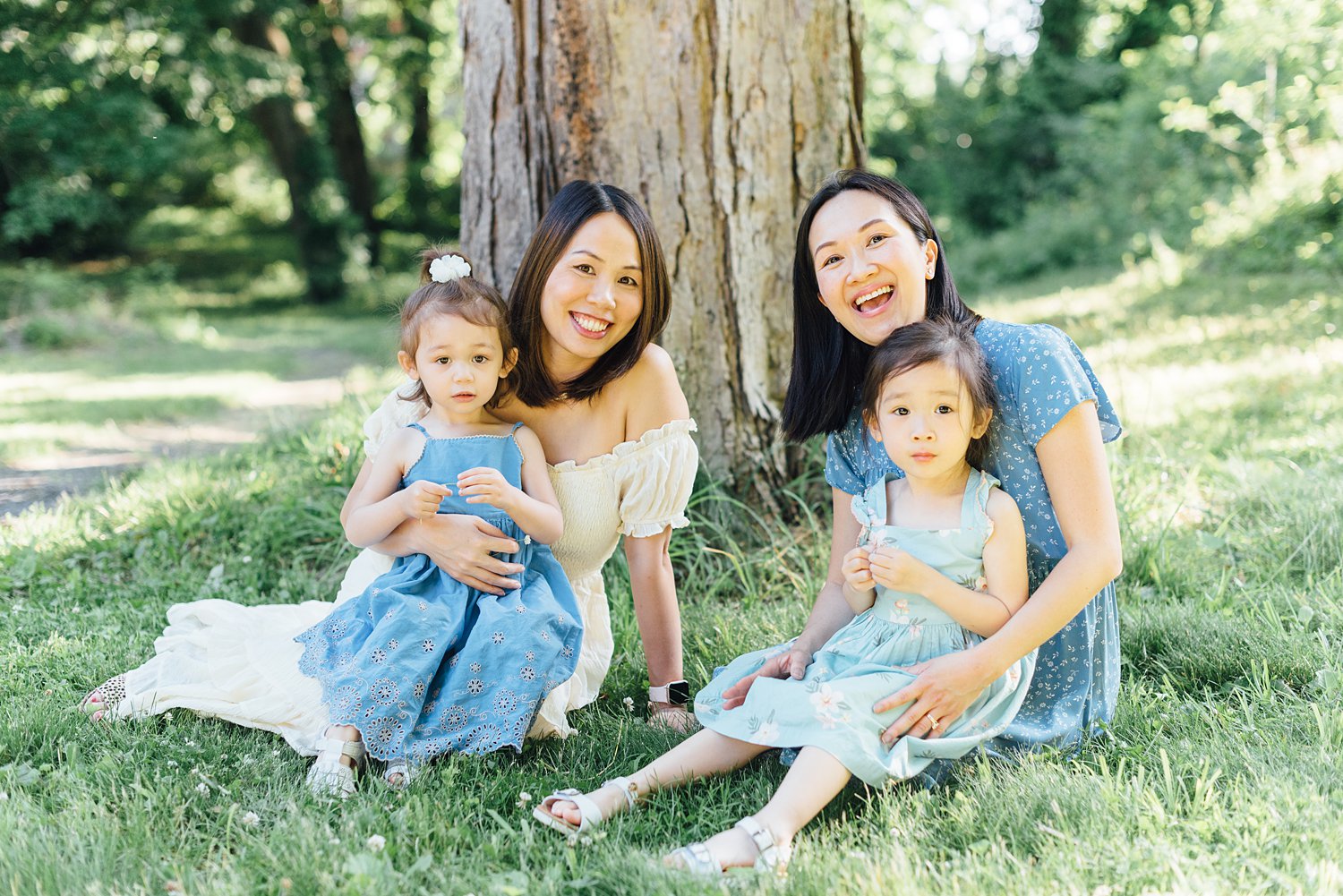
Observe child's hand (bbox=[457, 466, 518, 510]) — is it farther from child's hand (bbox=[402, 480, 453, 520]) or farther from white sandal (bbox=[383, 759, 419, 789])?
white sandal (bbox=[383, 759, 419, 789])

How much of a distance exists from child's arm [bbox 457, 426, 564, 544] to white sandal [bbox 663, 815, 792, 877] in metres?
0.90

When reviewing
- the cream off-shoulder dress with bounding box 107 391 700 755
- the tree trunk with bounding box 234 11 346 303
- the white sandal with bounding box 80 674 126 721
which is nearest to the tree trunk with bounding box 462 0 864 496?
the cream off-shoulder dress with bounding box 107 391 700 755

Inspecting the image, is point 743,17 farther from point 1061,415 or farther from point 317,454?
point 317,454

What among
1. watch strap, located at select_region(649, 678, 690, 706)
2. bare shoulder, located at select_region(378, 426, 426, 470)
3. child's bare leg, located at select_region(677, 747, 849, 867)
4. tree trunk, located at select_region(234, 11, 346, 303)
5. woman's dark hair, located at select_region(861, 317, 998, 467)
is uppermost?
tree trunk, located at select_region(234, 11, 346, 303)

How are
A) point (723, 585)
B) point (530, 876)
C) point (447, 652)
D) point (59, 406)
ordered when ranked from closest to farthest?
→ 1. point (530, 876)
2. point (447, 652)
3. point (723, 585)
4. point (59, 406)

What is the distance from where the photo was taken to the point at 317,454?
176 inches

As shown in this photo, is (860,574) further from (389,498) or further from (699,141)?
(699,141)

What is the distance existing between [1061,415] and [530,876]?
4.59ft

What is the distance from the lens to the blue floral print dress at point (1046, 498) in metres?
2.23

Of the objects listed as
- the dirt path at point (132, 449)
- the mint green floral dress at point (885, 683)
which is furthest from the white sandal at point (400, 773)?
the dirt path at point (132, 449)

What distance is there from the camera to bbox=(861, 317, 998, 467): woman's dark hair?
2.18m

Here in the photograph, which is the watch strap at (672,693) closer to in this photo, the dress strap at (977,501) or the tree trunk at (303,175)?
the dress strap at (977,501)

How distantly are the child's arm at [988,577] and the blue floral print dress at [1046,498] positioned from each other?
13 cm

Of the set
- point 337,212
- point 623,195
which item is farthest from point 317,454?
point 337,212
